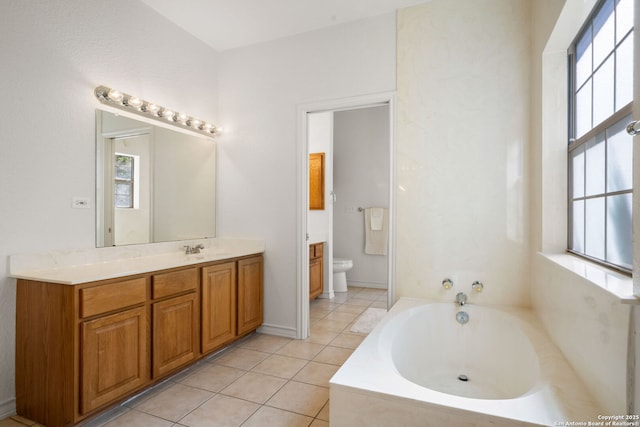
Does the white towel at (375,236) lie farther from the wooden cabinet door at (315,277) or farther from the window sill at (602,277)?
the window sill at (602,277)

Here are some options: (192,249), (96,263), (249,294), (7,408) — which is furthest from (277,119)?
(7,408)

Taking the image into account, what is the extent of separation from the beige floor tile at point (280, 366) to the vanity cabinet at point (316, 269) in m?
1.38

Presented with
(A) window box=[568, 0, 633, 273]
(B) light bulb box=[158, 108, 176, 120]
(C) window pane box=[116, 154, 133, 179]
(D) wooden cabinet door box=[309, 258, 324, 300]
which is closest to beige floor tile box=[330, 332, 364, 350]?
(D) wooden cabinet door box=[309, 258, 324, 300]

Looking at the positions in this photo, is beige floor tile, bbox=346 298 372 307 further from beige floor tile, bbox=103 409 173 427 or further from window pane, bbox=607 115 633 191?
window pane, bbox=607 115 633 191

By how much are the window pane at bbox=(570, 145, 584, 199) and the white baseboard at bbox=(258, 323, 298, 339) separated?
2.36 m

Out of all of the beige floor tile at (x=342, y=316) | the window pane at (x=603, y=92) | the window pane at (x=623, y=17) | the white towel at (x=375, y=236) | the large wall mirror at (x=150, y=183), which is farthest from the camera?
the white towel at (x=375, y=236)

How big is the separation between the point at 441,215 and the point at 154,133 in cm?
237

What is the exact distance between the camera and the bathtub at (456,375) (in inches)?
45.5

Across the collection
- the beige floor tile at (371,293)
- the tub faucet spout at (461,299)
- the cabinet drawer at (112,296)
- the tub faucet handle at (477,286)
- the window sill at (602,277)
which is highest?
the window sill at (602,277)

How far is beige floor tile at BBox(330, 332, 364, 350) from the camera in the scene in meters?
2.84

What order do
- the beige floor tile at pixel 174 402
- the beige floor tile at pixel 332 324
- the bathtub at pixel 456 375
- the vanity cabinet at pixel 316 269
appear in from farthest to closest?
the vanity cabinet at pixel 316 269, the beige floor tile at pixel 332 324, the beige floor tile at pixel 174 402, the bathtub at pixel 456 375

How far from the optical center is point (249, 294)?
9.75ft

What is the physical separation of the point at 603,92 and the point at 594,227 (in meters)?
0.63

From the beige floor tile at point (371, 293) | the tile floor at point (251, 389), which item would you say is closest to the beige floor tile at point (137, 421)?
the tile floor at point (251, 389)
